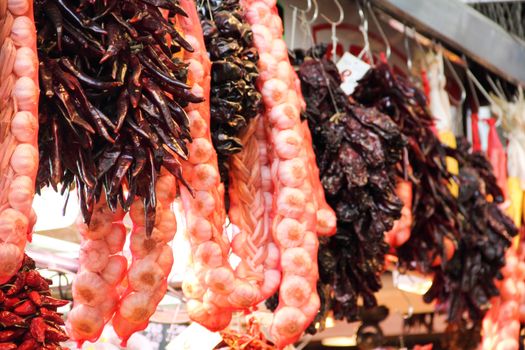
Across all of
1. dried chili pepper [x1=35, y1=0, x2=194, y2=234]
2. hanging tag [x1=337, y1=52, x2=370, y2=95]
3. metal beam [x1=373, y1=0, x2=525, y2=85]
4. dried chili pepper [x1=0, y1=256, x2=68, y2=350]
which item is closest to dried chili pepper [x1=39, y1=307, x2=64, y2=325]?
dried chili pepper [x1=0, y1=256, x2=68, y2=350]

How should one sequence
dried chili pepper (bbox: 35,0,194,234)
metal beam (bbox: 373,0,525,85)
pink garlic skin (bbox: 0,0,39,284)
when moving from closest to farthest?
pink garlic skin (bbox: 0,0,39,284)
dried chili pepper (bbox: 35,0,194,234)
metal beam (bbox: 373,0,525,85)

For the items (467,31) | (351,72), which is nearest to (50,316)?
(351,72)

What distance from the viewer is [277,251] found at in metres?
2.22

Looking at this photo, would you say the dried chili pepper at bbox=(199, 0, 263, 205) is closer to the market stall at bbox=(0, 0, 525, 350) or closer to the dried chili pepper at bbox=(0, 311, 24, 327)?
the market stall at bbox=(0, 0, 525, 350)

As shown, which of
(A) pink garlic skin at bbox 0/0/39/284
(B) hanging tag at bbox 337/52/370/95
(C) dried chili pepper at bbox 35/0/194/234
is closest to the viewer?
(A) pink garlic skin at bbox 0/0/39/284

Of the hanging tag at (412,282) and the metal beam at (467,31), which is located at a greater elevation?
the metal beam at (467,31)

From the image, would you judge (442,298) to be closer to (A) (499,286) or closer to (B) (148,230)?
(A) (499,286)

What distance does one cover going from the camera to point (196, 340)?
2479mm

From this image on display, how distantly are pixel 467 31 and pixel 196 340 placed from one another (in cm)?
222

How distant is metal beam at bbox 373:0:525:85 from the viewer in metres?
3.68

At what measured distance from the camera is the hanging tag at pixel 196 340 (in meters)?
2.46

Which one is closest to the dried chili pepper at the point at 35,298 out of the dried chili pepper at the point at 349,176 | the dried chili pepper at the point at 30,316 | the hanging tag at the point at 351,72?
the dried chili pepper at the point at 30,316

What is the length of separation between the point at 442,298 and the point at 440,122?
701 millimetres

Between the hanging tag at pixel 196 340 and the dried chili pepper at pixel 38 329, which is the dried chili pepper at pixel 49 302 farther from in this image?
the hanging tag at pixel 196 340
